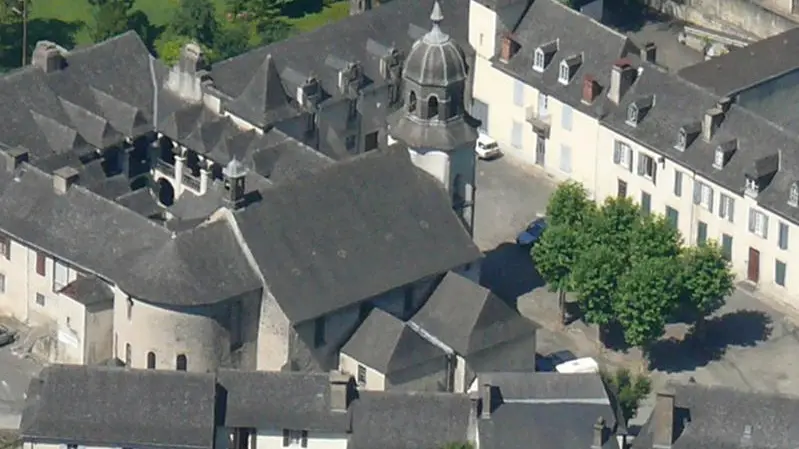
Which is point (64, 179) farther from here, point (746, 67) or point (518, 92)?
point (746, 67)

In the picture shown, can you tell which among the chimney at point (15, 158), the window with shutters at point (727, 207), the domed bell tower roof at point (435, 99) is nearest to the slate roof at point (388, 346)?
the domed bell tower roof at point (435, 99)

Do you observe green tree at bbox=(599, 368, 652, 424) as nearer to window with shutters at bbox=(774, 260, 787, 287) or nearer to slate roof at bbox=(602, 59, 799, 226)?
window with shutters at bbox=(774, 260, 787, 287)

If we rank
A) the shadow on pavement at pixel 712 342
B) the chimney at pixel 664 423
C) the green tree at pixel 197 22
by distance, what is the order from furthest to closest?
the green tree at pixel 197 22 → the shadow on pavement at pixel 712 342 → the chimney at pixel 664 423

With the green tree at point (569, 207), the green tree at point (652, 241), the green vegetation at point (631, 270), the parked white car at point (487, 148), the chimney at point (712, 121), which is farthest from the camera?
the parked white car at point (487, 148)

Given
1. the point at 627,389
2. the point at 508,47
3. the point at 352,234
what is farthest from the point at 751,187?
the point at 352,234

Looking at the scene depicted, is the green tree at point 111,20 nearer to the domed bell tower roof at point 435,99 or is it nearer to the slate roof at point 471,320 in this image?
the domed bell tower roof at point 435,99

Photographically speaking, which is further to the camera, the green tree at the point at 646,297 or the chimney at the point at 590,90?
the chimney at the point at 590,90

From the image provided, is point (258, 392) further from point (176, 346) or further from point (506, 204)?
point (506, 204)
